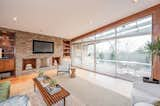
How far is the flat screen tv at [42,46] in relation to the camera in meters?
6.38

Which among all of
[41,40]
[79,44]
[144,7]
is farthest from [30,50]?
[144,7]

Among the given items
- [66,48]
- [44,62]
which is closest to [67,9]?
[44,62]

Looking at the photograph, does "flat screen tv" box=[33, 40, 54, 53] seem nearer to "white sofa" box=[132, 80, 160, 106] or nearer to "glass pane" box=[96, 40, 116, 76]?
"glass pane" box=[96, 40, 116, 76]

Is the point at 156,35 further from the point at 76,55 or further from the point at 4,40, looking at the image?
the point at 4,40

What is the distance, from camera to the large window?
427 cm

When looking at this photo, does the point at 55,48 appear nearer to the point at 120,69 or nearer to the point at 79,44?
the point at 79,44

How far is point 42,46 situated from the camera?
265 inches

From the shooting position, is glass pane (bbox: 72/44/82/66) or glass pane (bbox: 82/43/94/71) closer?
glass pane (bbox: 82/43/94/71)

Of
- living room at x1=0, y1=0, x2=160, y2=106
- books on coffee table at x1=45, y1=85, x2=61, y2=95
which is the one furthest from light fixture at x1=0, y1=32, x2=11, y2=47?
books on coffee table at x1=45, y1=85, x2=61, y2=95

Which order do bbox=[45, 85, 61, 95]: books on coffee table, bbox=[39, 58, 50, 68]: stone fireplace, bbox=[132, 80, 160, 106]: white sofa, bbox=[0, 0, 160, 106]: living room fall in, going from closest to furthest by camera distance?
bbox=[132, 80, 160, 106]: white sofa, bbox=[45, 85, 61, 95]: books on coffee table, bbox=[0, 0, 160, 106]: living room, bbox=[39, 58, 50, 68]: stone fireplace

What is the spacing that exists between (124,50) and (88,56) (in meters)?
2.86

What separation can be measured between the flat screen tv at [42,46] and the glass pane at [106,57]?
3258 millimetres

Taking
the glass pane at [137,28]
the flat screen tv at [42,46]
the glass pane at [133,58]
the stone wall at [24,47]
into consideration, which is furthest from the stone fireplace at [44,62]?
the glass pane at [137,28]

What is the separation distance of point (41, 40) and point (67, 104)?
504 cm
